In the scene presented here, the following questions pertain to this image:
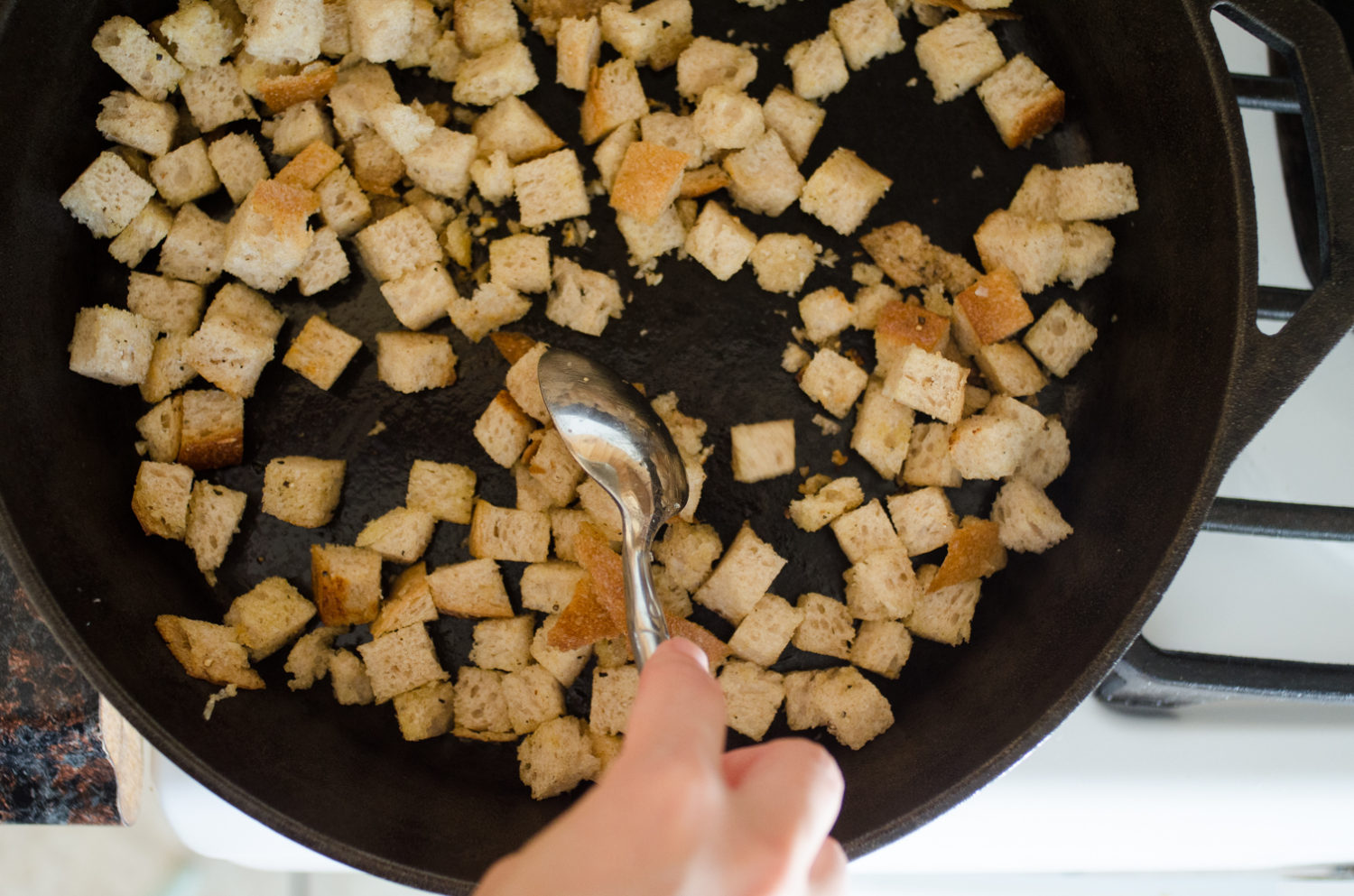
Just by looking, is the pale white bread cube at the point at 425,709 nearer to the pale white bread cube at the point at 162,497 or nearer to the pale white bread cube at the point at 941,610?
the pale white bread cube at the point at 162,497

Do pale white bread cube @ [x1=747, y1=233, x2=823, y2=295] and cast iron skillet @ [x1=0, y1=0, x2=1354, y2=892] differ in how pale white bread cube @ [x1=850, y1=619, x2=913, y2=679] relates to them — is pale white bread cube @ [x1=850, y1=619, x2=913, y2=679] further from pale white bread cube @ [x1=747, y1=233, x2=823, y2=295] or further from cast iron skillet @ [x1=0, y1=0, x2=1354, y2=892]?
pale white bread cube @ [x1=747, y1=233, x2=823, y2=295]

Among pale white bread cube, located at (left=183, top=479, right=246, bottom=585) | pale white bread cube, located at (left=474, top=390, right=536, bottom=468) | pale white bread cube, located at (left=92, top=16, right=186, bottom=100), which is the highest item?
pale white bread cube, located at (left=92, top=16, right=186, bottom=100)

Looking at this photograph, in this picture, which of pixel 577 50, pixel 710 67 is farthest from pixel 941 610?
pixel 577 50

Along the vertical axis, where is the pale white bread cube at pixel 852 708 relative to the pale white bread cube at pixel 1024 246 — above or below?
below

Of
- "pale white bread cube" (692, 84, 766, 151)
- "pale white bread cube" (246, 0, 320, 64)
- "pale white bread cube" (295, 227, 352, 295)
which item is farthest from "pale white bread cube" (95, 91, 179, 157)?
"pale white bread cube" (692, 84, 766, 151)

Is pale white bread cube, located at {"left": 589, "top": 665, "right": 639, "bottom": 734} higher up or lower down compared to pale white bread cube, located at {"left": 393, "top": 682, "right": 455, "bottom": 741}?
higher up

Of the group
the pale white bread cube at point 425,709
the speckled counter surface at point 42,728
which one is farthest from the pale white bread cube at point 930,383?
the speckled counter surface at point 42,728

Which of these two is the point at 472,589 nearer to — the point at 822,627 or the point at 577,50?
the point at 822,627
